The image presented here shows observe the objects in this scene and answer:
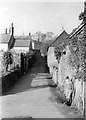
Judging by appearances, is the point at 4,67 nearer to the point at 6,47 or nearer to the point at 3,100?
the point at 3,100

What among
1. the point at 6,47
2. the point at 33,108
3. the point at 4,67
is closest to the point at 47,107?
the point at 33,108

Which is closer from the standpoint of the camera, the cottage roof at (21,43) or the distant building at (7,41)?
the distant building at (7,41)

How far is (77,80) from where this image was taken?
10.7m

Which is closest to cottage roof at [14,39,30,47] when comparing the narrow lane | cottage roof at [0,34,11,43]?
cottage roof at [0,34,11,43]

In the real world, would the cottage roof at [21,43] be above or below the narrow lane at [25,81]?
above

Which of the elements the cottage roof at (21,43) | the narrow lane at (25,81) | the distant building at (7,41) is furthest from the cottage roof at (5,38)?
the narrow lane at (25,81)

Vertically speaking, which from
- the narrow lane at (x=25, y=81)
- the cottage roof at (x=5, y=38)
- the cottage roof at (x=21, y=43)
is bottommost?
the narrow lane at (x=25, y=81)

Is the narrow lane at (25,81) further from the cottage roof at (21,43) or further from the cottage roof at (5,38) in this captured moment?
the cottage roof at (21,43)

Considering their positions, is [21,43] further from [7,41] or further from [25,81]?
[25,81]

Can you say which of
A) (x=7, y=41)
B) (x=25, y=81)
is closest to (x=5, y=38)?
(x=7, y=41)

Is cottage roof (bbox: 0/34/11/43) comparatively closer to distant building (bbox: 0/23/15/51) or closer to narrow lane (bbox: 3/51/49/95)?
distant building (bbox: 0/23/15/51)

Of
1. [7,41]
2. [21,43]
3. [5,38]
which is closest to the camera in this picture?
[7,41]

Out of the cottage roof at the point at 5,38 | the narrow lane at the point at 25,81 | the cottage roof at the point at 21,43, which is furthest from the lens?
the cottage roof at the point at 21,43

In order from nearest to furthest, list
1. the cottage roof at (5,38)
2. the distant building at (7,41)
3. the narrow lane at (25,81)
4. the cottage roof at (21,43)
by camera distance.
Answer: the narrow lane at (25,81) < the distant building at (7,41) < the cottage roof at (5,38) < the cottage roof at (21,43)
